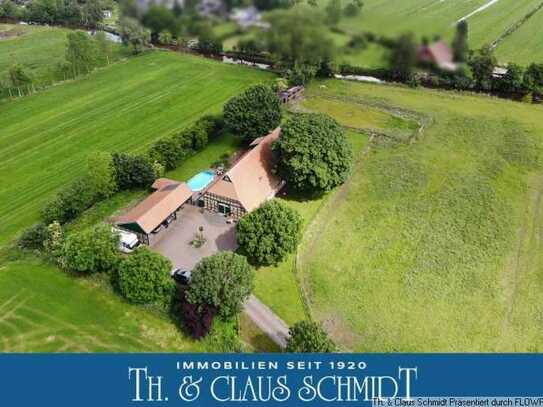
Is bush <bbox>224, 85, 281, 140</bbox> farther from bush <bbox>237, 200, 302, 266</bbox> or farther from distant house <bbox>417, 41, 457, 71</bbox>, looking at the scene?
distant house <bbox>417, 41, 457, 71</bbox>

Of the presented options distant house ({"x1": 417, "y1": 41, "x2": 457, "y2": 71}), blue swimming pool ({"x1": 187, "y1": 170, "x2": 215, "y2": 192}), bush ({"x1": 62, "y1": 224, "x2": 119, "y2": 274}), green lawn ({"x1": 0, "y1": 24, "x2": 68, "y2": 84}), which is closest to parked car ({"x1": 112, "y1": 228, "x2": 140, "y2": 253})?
bush ({"x1": 62, "y1": 224, "x2": 119, "y2": 274})

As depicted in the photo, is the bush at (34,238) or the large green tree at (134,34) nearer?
the bush at (34,238)

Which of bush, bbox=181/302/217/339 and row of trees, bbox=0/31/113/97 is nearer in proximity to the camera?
bush, bbox=181/302/217/339

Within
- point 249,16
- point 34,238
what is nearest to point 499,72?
point 249,16

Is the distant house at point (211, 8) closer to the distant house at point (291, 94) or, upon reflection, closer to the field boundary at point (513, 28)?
the distant house at point (291, 94)

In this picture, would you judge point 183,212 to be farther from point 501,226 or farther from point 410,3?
point 410,3

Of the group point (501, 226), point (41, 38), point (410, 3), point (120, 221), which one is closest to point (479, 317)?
point (501, 226)

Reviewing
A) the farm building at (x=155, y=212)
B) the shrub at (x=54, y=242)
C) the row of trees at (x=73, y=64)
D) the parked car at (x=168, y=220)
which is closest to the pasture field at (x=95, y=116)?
the row of trees at (x=73, y=64)
